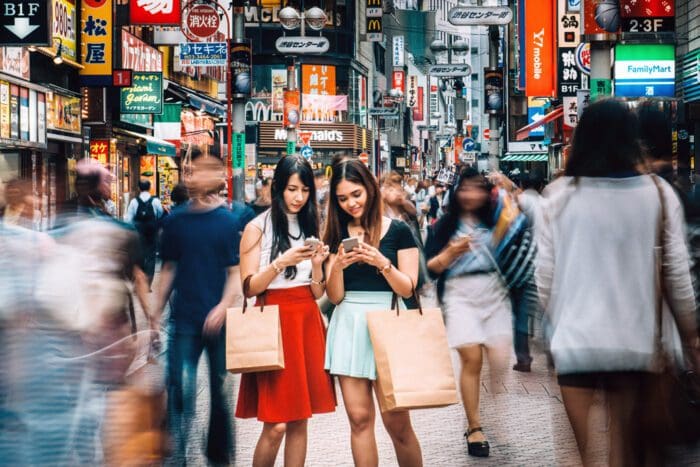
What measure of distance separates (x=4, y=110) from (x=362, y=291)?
1628 centimetres

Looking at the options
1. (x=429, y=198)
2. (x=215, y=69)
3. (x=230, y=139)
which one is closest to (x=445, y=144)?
(x=215, y=69)

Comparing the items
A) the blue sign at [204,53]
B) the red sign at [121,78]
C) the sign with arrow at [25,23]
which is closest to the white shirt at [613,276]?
the sign with arrow at [25,23]

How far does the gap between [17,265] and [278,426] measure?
2.24 m

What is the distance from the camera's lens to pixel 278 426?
5766 mm

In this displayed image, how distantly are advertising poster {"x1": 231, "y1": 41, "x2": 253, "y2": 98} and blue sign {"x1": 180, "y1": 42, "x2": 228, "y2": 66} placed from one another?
0.71 feet

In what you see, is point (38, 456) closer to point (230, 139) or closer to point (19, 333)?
point (19, 333)

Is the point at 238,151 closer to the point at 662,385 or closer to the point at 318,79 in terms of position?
the point at 662,385

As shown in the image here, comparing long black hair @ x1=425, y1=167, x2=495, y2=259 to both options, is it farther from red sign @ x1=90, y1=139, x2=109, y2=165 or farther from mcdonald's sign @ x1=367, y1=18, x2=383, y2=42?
mcdonald's sign @ x1=367, y1=18, x2=383, y2=42

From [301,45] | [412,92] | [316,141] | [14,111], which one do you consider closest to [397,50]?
[412,92]

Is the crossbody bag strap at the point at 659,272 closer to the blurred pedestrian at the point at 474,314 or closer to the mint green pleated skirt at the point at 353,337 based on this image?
the mint green pleated skirt at the point at 353,337

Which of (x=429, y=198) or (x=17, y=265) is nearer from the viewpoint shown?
(x=17, y=265)

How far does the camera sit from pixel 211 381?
655 cm

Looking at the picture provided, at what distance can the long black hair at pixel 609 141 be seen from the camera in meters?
4.48

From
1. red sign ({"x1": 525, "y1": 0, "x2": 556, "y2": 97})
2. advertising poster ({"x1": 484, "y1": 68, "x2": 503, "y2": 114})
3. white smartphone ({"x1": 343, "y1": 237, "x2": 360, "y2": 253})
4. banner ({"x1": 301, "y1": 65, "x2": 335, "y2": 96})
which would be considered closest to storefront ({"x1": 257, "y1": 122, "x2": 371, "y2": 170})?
banner ({"x1": 301, "y1": 65, "x2": 335, "y2": 96})
